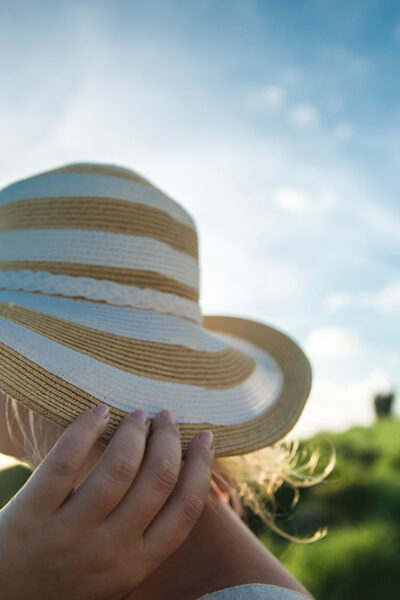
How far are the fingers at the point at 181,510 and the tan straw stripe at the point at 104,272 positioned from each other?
24.7 inches

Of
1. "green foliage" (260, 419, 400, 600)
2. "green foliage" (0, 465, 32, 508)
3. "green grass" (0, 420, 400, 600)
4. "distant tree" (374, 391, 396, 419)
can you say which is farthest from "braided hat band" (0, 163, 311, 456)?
"distant tree" (374, 391, 396, 419)

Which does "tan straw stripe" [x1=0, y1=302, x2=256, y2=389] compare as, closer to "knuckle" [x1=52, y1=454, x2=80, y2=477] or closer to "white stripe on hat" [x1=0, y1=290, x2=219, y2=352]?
"white stripe on hat" [x1=0, y1=290, x2=219, y2=352]

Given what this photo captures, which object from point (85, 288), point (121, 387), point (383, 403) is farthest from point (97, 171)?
point (383, 403)

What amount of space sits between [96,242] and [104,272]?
4.6 inches

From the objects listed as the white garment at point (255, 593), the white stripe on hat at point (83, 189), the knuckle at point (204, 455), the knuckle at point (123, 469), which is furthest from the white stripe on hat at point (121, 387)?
the white stripe on hat at point (83, 189)

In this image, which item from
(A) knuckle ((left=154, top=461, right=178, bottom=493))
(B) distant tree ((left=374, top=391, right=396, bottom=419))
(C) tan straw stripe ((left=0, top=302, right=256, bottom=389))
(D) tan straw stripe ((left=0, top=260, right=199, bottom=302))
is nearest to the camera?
A: (A) knuckle ((left=154, top=461, right=178, bottom=493))

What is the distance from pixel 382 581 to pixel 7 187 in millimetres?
4738

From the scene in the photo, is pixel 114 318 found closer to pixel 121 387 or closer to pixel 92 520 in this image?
pixel 121 387

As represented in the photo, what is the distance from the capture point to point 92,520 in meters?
1.11

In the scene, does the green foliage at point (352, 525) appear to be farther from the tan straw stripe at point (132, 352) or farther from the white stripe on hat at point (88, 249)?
the white stripe on hat at point (88, 249)

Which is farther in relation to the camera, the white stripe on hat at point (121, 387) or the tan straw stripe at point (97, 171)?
the tan straw stripe at point (97, 171)

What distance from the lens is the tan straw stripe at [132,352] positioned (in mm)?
1419

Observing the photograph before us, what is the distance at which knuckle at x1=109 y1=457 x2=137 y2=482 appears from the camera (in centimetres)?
112

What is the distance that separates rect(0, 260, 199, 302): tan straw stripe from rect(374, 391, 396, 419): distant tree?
404 inches
